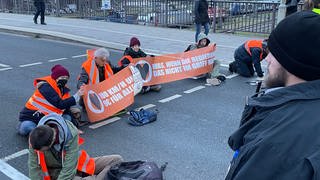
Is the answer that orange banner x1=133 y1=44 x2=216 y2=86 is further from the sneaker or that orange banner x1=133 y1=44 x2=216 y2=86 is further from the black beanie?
the black beanie

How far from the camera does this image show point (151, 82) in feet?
24.5

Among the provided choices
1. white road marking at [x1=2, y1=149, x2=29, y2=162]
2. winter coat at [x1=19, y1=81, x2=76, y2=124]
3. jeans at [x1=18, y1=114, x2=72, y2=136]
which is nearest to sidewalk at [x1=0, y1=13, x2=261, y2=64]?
winter coat at [x1=19, y1=81, x2=76, y2=124]

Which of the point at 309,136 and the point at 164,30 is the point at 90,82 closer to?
the point at 309,136

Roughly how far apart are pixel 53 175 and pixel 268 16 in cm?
1085

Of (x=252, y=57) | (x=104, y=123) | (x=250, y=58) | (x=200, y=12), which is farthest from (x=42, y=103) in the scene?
(x=200, y=12)

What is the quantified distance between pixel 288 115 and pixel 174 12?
48.4ft

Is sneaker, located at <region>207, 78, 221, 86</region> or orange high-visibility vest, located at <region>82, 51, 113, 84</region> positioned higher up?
orange high-visibility vest, located at <region>82, 51, 113, 84</region>

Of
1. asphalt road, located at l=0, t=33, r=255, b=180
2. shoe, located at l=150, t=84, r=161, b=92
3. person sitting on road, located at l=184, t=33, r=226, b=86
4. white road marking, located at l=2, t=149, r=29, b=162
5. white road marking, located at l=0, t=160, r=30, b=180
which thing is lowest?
white road marking, located at l=0, t=160, r=30, b=180

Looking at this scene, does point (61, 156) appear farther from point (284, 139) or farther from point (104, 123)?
point (284, 139)

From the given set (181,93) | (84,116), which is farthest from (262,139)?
(181,93)

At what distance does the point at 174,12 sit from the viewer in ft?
51.7

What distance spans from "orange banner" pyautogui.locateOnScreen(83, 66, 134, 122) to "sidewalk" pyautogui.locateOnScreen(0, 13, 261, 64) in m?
4.03

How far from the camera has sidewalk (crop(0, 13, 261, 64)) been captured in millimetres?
11680

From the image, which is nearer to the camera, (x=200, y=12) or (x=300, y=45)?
(x=300, y=45)
